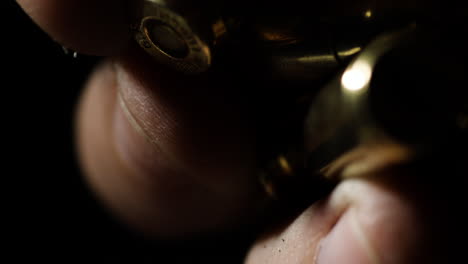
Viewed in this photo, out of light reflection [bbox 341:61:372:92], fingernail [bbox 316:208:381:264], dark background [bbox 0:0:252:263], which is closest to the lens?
light reflection [bbox 341:61:372:92]

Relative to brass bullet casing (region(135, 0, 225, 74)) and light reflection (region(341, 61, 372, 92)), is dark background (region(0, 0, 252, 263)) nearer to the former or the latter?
brass bullet casing (region(135, 0, 225, 74))

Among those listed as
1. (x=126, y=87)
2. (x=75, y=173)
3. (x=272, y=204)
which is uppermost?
(x=126, y=87)

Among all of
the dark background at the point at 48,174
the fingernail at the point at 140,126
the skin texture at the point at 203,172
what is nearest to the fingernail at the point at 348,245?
the skin texture at the point at 203,172

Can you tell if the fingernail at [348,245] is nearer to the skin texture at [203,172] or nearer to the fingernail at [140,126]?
the skin texture at [203,172]

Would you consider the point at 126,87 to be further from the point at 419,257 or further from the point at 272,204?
the point at 419,257

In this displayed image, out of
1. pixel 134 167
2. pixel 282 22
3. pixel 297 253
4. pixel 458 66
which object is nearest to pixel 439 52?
pixel 458 66

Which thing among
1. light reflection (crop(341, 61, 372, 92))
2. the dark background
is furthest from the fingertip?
the dark background
